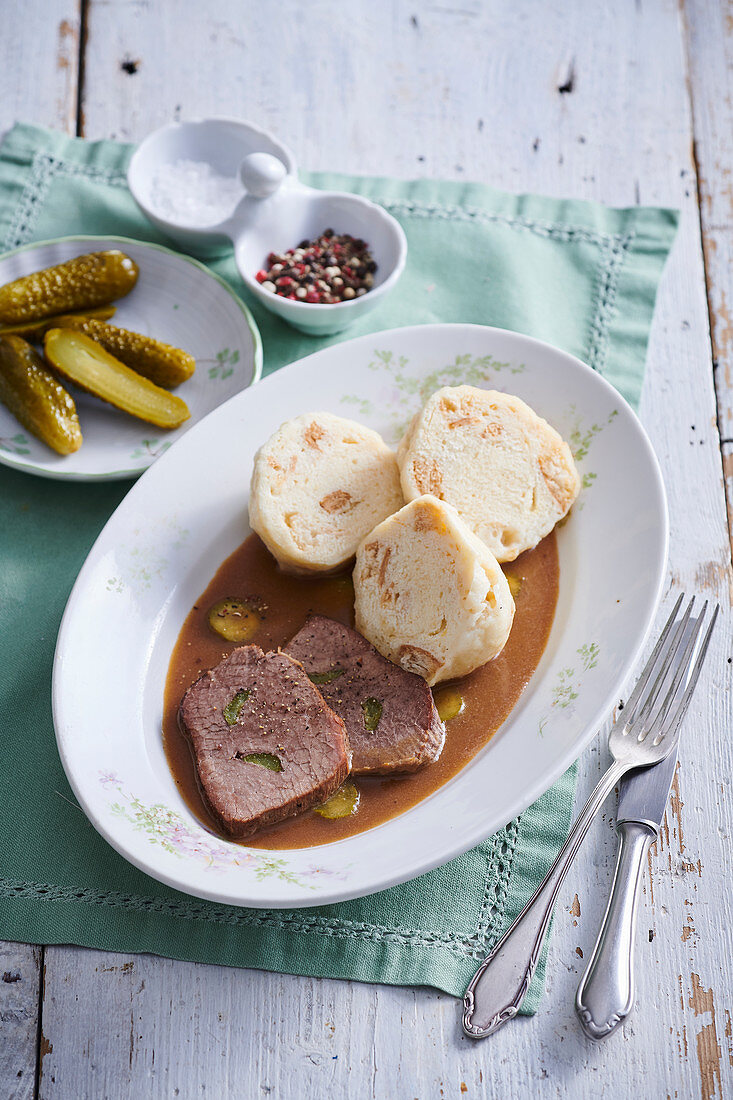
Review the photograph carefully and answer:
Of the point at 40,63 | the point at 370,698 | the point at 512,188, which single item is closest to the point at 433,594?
the point at 370,698

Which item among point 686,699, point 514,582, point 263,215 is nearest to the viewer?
point 686,699

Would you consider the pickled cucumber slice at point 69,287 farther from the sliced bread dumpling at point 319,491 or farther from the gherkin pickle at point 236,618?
the gherkin pickle at point 236,618

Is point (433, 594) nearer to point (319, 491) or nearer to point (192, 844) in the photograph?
point (319, 491)

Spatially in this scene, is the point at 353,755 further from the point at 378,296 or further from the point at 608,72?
the point at 608,72

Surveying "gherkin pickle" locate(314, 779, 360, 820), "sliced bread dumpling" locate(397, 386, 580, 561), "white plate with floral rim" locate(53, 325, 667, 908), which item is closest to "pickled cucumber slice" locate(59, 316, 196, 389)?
"white plate with floral rim" locate(53, 325, 667, 908)

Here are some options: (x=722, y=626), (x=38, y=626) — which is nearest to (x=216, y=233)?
(x=38, y=626)

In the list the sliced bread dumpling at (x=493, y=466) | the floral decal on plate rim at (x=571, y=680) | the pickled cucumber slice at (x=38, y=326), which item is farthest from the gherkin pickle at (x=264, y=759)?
the pickled cucumber slice at (x=38, y=326)

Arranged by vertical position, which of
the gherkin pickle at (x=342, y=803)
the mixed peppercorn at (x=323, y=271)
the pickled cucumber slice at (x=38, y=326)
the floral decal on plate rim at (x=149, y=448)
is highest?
the mixed peppercorn at (x=323, y=271)
